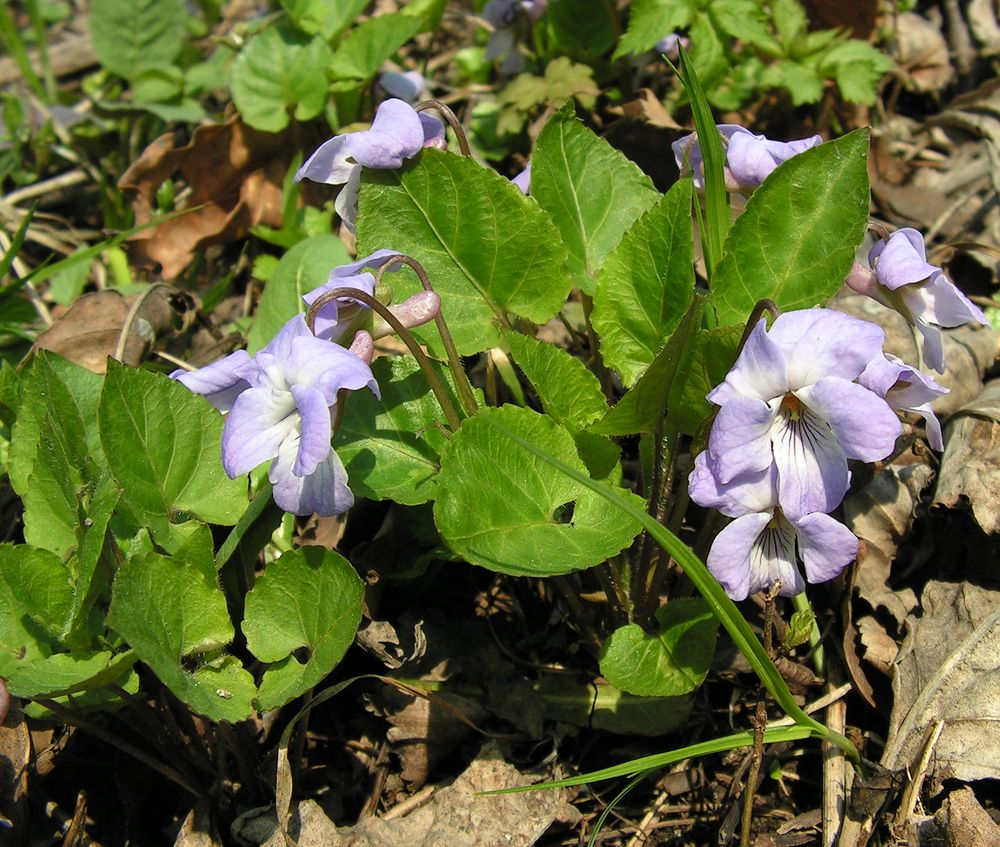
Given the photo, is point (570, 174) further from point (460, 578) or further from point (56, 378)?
point (56, 378)

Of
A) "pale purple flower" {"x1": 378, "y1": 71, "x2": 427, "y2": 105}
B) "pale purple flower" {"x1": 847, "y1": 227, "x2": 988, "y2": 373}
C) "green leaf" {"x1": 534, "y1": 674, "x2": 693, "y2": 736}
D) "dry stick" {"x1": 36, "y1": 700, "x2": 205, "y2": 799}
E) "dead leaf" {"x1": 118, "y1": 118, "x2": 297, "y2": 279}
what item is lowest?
"green leaf" {"x1": 534, "y1": 674, "x2": 693, "y2": 736}

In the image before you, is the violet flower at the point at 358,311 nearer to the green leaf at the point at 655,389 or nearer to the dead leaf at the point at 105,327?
the green leaf at the point at 655,389

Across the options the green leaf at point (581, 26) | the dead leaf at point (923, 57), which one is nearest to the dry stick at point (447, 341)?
the green leaf at point (581, 26)

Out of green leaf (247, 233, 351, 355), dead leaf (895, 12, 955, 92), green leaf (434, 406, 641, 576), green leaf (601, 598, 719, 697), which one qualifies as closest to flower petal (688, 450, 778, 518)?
green leaf (434, 406, 641, 576)

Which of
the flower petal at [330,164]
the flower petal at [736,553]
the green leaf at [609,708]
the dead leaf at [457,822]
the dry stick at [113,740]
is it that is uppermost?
the flower petal at [330,164]

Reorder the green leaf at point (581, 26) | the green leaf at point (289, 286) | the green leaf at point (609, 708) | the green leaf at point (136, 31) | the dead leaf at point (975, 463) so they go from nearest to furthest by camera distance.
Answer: the green leaf at point (609, 708)
the dead leaf at point (975, 463)
the green leaf at point (289, 286)
the green leaf at point (581, 26)
the green leaf at point (136, 31)

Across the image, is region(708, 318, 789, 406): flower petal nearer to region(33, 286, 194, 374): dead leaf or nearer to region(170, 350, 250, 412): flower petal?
region(170, 350, 250, 412): flower petal

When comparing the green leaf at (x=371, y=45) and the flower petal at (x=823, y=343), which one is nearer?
the flower petal at (x=823, y=343)
